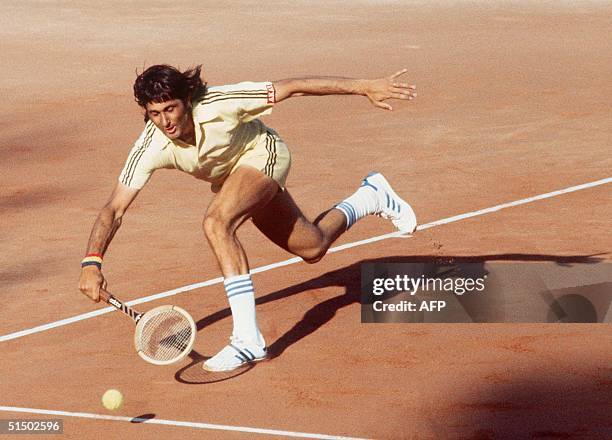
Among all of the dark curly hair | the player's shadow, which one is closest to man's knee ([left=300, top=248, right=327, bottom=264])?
the player's shadow

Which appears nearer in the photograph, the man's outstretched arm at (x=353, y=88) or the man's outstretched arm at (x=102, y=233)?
the man's outstretched arm at (x=102, y=233)

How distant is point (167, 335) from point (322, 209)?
17.1ft

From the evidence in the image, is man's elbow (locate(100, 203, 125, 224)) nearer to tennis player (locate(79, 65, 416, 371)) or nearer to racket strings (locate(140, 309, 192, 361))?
tennis player (locate(79, 65, 416, 371))

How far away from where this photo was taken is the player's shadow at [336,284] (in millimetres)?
9906

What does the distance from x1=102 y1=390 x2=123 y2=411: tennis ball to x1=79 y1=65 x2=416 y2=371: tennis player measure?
66 cm

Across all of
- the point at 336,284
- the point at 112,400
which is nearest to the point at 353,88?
the point at 112,400

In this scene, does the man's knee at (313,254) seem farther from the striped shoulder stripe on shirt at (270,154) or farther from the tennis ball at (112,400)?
the tennis ball at (112,400)

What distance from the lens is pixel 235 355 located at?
883 centimetres

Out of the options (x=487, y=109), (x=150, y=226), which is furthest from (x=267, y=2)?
(x=150, y=226)

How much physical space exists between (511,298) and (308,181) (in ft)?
16.0

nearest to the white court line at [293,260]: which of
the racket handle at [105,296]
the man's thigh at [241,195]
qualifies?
the racket handle at [105,296]

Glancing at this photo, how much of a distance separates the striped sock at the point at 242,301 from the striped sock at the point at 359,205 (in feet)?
5.73

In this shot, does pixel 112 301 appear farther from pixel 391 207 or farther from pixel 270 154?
pixel 391 207

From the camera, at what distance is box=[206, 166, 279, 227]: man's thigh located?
8844 mm
